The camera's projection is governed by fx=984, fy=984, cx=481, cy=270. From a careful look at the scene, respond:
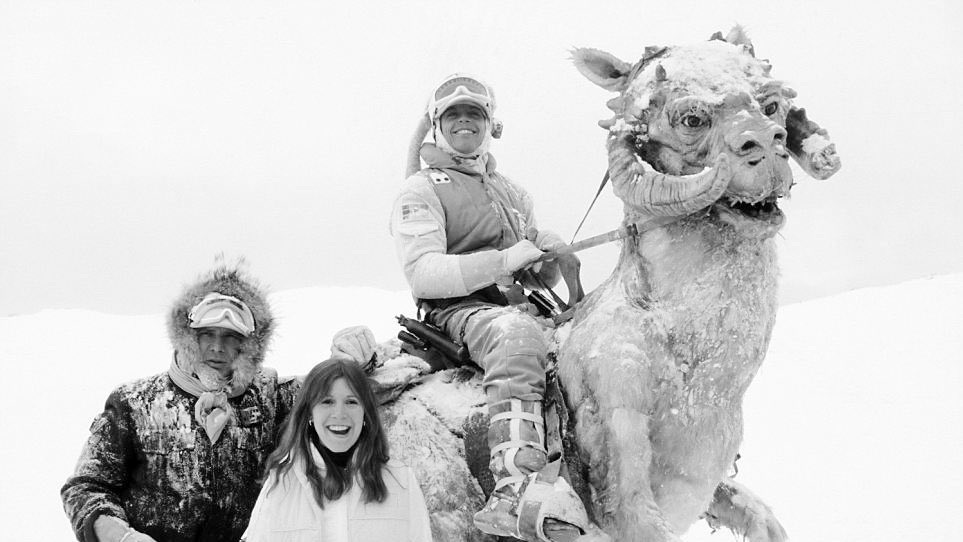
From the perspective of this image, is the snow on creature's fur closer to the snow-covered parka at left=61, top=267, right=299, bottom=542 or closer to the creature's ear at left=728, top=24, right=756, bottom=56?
the creature's ear at left=728, top=24, right=756, bottom=56

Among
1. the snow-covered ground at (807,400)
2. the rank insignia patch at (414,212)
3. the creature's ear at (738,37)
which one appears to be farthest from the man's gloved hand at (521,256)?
the snow-covered ground at (807,400)

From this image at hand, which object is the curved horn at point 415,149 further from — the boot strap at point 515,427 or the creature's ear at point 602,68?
the boot strap at point 515,427

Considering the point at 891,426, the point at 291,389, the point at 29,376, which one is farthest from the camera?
the point at 29,376

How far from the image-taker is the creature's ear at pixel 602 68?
346 cm

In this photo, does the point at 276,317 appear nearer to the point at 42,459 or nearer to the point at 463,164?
the point at 463,164

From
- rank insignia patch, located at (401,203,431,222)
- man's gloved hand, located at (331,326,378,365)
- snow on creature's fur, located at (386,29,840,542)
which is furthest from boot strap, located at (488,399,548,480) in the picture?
rank insignia patch, located at (401,203,431,222)

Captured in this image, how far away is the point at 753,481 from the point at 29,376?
26.4 ft

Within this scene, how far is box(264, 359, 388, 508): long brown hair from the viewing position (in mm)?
2863

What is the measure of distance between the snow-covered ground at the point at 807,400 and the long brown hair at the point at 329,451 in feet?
14.3

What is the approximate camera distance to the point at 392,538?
2820 millimetres

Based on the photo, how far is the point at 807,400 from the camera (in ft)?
33.4

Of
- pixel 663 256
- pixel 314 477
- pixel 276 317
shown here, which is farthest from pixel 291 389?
pixel 663 256

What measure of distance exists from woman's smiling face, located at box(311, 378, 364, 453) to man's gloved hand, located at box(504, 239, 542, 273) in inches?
28.6

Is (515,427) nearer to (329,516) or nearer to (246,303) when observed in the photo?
(329,516)
